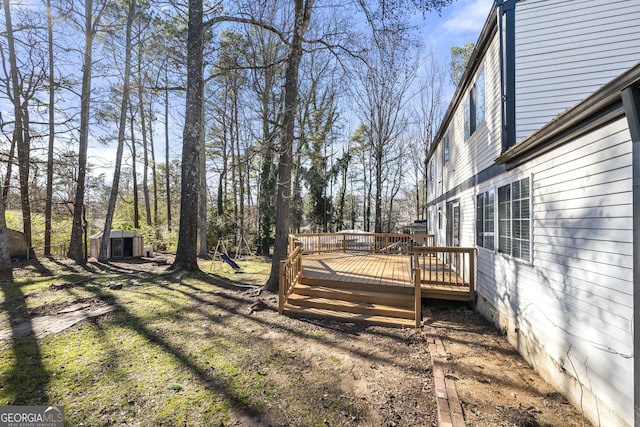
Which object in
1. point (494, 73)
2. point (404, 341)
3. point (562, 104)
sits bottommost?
point (404, 341)

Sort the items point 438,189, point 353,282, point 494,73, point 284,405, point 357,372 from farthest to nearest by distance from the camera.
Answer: point 438,189 < point 353,282 < point 494,73 < point 357,372 < point 284,405

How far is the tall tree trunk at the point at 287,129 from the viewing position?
6738 millimetres

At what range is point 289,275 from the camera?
601 centimetres

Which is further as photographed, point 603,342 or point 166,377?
point 166,377

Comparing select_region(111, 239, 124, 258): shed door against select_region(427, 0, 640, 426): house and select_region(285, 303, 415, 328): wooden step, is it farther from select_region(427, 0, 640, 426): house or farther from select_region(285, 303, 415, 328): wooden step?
select_region(427, 0, 640, 426): house

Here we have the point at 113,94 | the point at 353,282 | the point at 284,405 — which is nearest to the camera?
the point at 284,405

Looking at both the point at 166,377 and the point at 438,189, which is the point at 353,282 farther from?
the point at 438,189

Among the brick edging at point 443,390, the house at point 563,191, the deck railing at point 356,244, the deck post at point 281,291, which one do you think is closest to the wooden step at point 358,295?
the deck post at point 281,291

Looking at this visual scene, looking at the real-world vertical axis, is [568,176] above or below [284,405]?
above

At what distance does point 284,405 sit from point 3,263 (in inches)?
426

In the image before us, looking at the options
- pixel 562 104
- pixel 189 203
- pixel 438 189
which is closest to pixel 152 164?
pixel 189 203

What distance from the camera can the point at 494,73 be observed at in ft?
17.1

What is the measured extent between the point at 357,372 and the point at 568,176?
3.21m

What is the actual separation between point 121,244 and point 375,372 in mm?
13863
